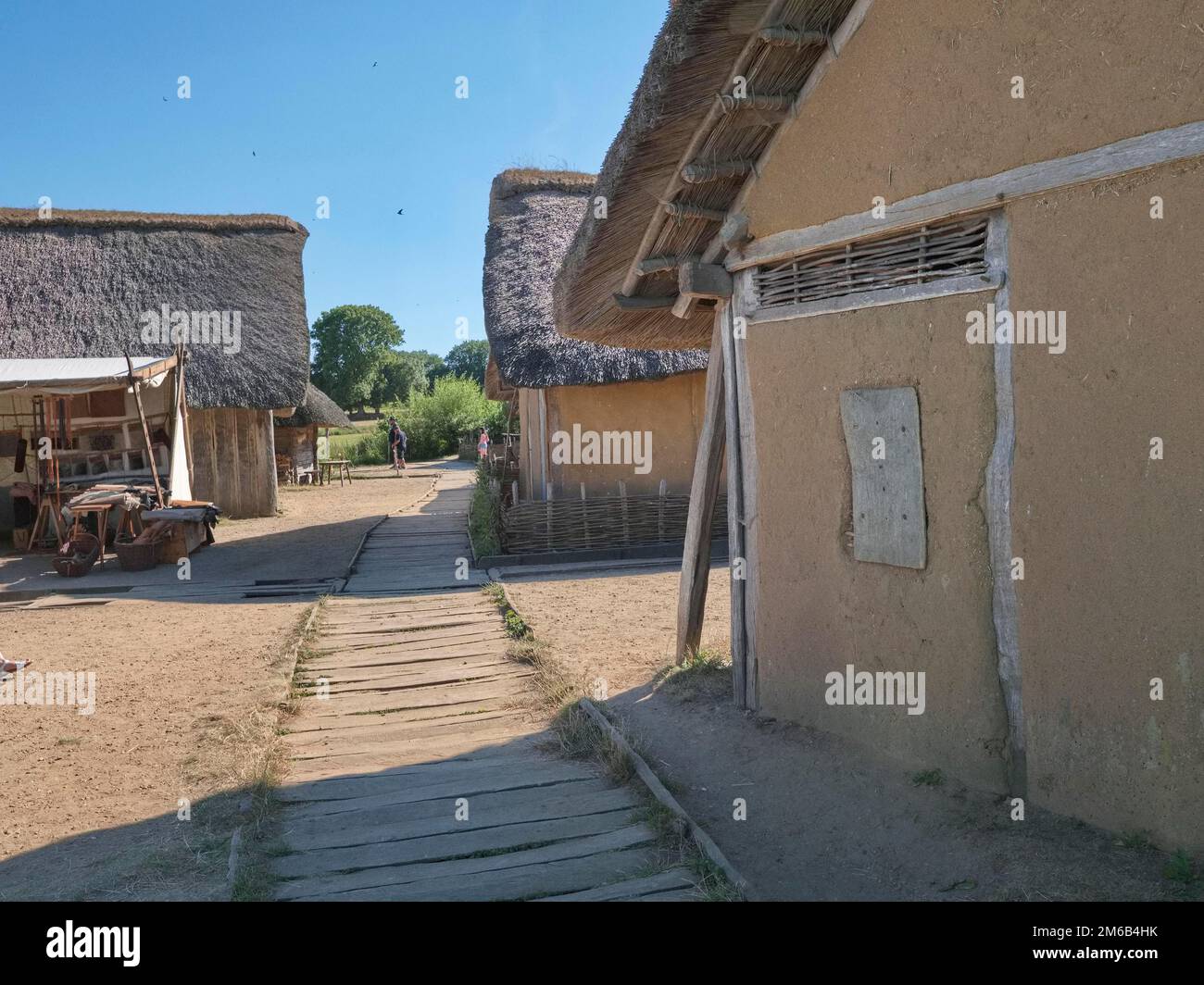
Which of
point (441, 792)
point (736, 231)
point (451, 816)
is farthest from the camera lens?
point (736, 231)

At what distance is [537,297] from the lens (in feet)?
43.7

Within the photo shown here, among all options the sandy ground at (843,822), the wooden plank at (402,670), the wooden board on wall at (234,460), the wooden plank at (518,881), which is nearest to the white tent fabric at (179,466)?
the wooden board on wall at (234,460)

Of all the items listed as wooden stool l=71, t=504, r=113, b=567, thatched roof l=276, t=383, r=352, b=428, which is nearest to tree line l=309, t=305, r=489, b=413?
thatched roof l=276, t=383, r=352, b=428

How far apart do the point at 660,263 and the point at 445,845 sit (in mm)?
3585

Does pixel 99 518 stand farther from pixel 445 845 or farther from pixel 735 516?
pixel 445 845

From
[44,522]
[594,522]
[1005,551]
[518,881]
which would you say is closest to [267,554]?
[44,522]

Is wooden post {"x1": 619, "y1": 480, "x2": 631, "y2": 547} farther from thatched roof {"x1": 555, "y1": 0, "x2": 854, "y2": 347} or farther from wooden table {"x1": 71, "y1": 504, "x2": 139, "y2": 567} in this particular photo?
wooden table {"x1": 71, "y1": 504, "x2": 139, "y2": 567}

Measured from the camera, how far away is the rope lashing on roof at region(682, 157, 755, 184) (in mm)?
5070

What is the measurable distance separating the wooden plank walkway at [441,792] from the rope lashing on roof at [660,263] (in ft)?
9.36

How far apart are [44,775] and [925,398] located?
4.78 meters

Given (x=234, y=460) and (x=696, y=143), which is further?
(x=234, y=460)

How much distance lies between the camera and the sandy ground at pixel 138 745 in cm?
372

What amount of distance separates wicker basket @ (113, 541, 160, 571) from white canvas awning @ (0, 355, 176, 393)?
2058 mm
